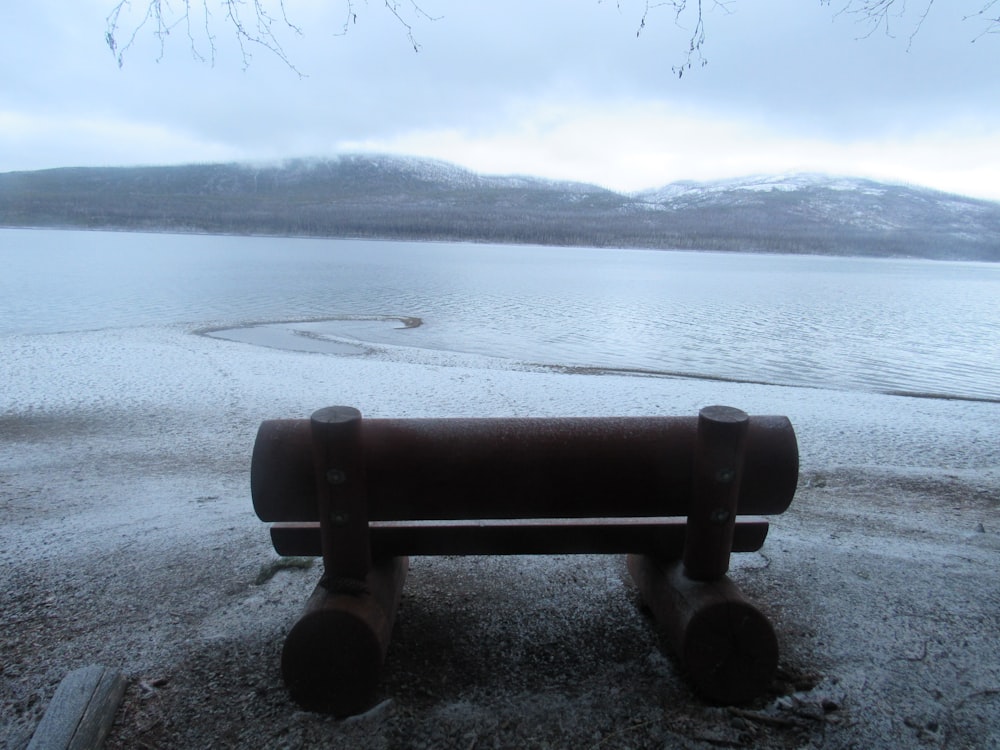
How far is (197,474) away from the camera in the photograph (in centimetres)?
656

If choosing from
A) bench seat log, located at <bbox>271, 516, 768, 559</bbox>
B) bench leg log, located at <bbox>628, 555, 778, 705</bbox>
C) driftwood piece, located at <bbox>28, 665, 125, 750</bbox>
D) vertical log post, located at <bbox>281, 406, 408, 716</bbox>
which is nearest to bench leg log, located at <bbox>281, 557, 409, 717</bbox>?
vertical log post, located at <bbox>281, 406, 408, 716</bbox>

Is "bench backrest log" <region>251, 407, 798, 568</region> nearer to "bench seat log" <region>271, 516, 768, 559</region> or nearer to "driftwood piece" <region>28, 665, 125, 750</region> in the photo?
"bench seat log" <region>271, 516, 768, 559</region>

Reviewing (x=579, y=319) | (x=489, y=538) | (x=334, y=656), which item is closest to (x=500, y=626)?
(x=489, y=538)

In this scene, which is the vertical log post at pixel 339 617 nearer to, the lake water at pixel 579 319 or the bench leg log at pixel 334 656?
the bench leg log at pixel 334 656

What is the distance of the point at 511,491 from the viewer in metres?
2.48

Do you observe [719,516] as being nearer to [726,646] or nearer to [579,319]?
[726,646]

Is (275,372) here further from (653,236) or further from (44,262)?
(653,236)

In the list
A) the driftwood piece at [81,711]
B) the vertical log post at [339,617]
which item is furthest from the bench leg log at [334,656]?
the driftwood piece at [81,711]

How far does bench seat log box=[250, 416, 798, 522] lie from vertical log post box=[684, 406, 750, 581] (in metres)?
0.06

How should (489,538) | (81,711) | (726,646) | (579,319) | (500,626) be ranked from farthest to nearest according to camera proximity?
(579,319) → (500,626) → (489,538) → (726,646) → (81,711)

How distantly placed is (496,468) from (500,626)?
1056 mm

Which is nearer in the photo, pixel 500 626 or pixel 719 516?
pixel 719 516

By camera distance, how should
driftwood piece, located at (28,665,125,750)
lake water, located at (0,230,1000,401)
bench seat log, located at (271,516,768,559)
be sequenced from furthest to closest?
lake water, located at (0,230,1000,401) < bench seat log, located at (271,516,768,559) < driftwood piece, located at (28,665,125,750)

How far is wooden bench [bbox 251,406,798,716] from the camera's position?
7.93 feet
